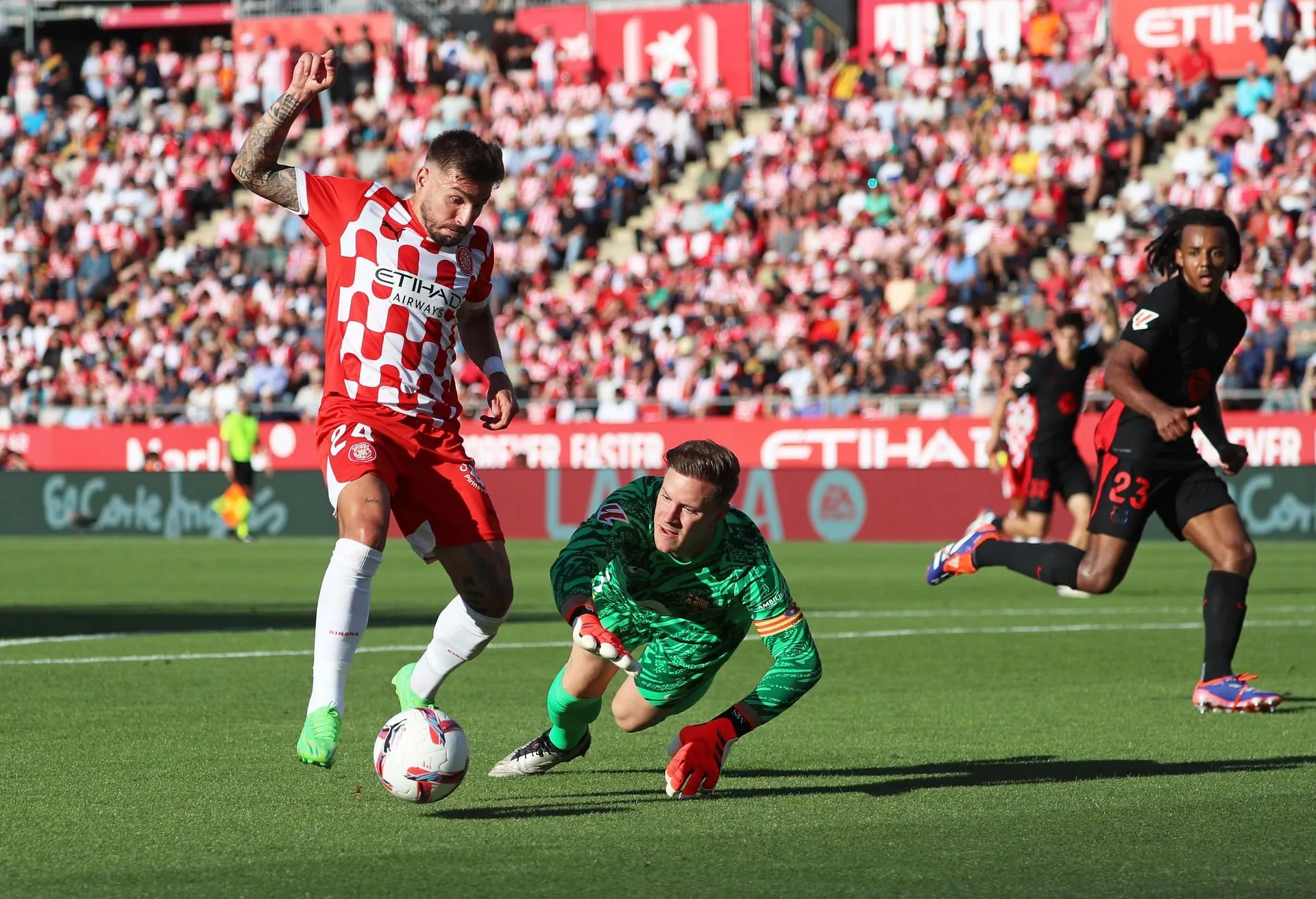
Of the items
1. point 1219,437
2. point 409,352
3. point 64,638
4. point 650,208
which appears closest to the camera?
point 409,352

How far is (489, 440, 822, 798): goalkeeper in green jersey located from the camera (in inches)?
226

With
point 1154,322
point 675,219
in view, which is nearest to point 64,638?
point 1154,322

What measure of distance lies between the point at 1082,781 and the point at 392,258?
115 inches

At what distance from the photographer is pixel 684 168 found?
3244 cm

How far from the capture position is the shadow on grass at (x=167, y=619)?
1286 centimetres

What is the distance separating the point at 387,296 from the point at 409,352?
21 cm

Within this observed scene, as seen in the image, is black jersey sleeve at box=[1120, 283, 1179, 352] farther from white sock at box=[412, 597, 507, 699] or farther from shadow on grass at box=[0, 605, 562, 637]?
shadow on grass at box=[0, 605, 562, 637]

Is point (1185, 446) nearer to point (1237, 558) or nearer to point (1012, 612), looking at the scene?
point (1237, 558)

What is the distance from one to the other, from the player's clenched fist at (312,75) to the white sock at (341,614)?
1.57m

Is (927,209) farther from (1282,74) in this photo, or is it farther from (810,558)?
(810,558)

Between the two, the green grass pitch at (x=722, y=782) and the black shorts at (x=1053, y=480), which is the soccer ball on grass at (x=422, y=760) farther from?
the black shorts at (x=1053, y=480)

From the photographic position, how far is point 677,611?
21.1 feet

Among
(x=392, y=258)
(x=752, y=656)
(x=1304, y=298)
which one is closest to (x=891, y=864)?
(x=392, y=258)

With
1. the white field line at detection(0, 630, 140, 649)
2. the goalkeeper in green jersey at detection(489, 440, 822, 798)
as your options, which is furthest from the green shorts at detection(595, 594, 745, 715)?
the white field line at detection(0, 630, 140, 649)
